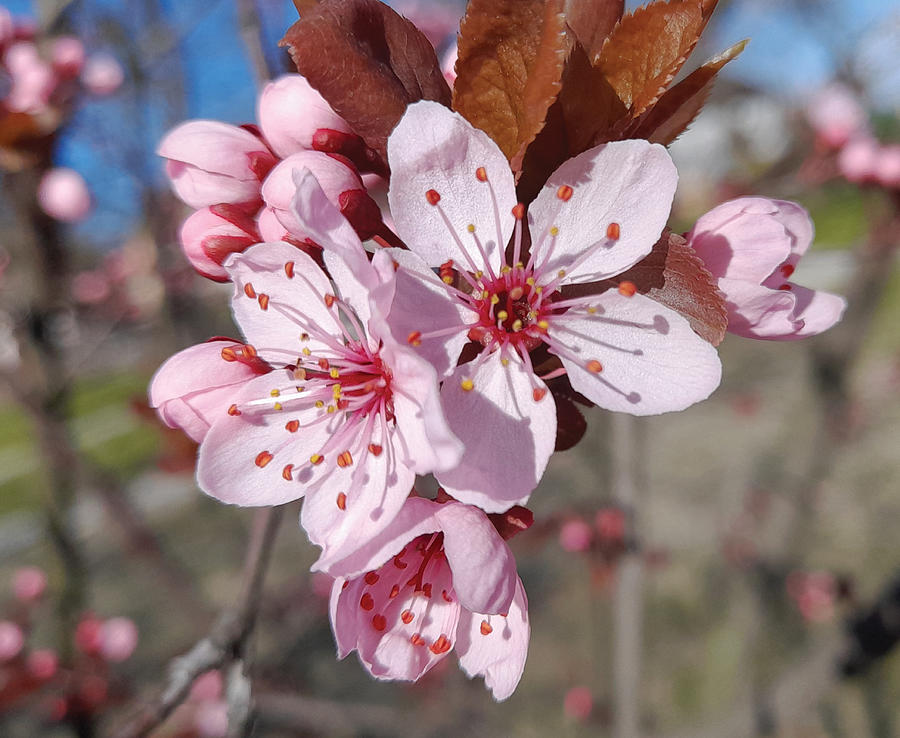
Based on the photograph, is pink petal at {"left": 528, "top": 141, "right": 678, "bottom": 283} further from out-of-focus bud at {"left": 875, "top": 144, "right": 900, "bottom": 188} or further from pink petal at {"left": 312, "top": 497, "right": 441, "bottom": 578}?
out-of-focus bud at {"left": 875, "top": 144, "right": 900, "bottom": 188}

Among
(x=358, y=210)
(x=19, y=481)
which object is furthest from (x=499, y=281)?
(x=19, y=481)

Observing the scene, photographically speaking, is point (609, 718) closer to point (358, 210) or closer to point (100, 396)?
point (358, 210)

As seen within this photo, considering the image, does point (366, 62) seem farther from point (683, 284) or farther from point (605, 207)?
point (683, 284)

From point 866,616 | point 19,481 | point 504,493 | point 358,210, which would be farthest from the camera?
point 19,481

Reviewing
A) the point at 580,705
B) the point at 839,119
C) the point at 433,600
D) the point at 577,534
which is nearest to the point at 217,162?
the point at 433,600

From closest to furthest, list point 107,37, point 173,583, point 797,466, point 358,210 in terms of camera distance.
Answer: point 358,210
point 173,583
point 797,466
point 107,37

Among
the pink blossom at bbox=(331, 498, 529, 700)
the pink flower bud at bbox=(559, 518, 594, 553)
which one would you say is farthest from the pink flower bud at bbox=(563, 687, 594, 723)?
the pink blossom at bbox=(331, 498, 529, 700)
